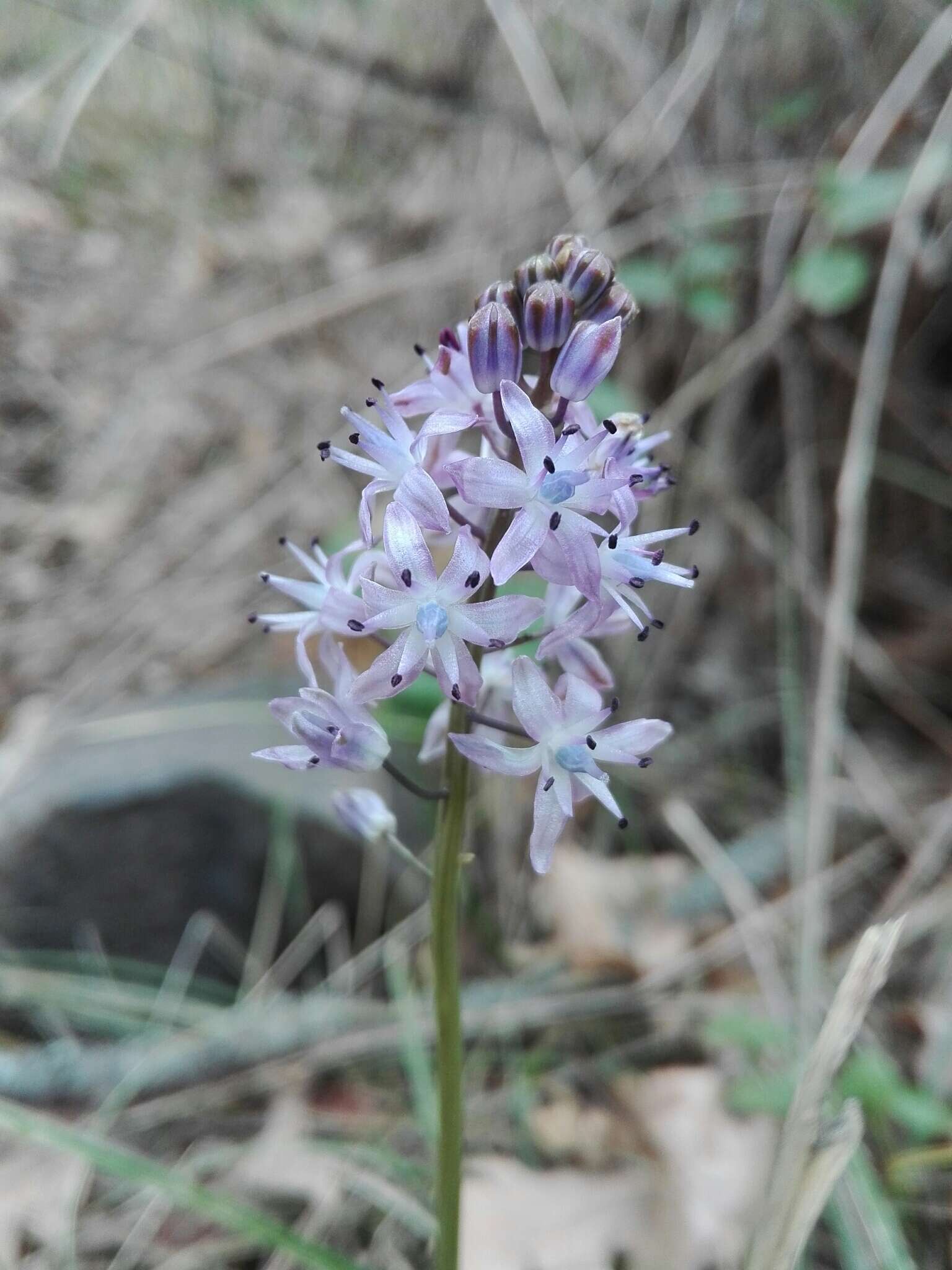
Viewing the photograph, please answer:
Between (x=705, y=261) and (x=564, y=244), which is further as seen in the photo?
(x=705, y=261)

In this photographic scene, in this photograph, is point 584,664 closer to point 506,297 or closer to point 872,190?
point 506,297

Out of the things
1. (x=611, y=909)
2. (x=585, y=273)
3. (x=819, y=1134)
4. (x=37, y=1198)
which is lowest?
(x=37, y=1198)

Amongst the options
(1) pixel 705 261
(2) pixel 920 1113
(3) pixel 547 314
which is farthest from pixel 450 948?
(1) pixel 705 261

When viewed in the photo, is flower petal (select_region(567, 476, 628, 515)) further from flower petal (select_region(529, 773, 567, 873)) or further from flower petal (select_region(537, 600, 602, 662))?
flower petal (select_region(529, 773, 567, 873))

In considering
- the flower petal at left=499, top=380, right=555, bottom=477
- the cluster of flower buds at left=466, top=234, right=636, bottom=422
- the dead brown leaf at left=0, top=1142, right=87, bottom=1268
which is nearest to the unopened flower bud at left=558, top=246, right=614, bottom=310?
the cluster of flower buds at left=466, top=234, right=636, bottom=422

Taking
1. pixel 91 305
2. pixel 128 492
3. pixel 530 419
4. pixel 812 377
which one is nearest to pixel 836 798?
pixel 812 377

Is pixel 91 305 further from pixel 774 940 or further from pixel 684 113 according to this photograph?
pixel 774 940

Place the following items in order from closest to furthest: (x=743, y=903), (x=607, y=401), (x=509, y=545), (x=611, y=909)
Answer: (x=509, y=545) < (x=743, y=903) < (x=611, y=909) < (x=607, y=401)
